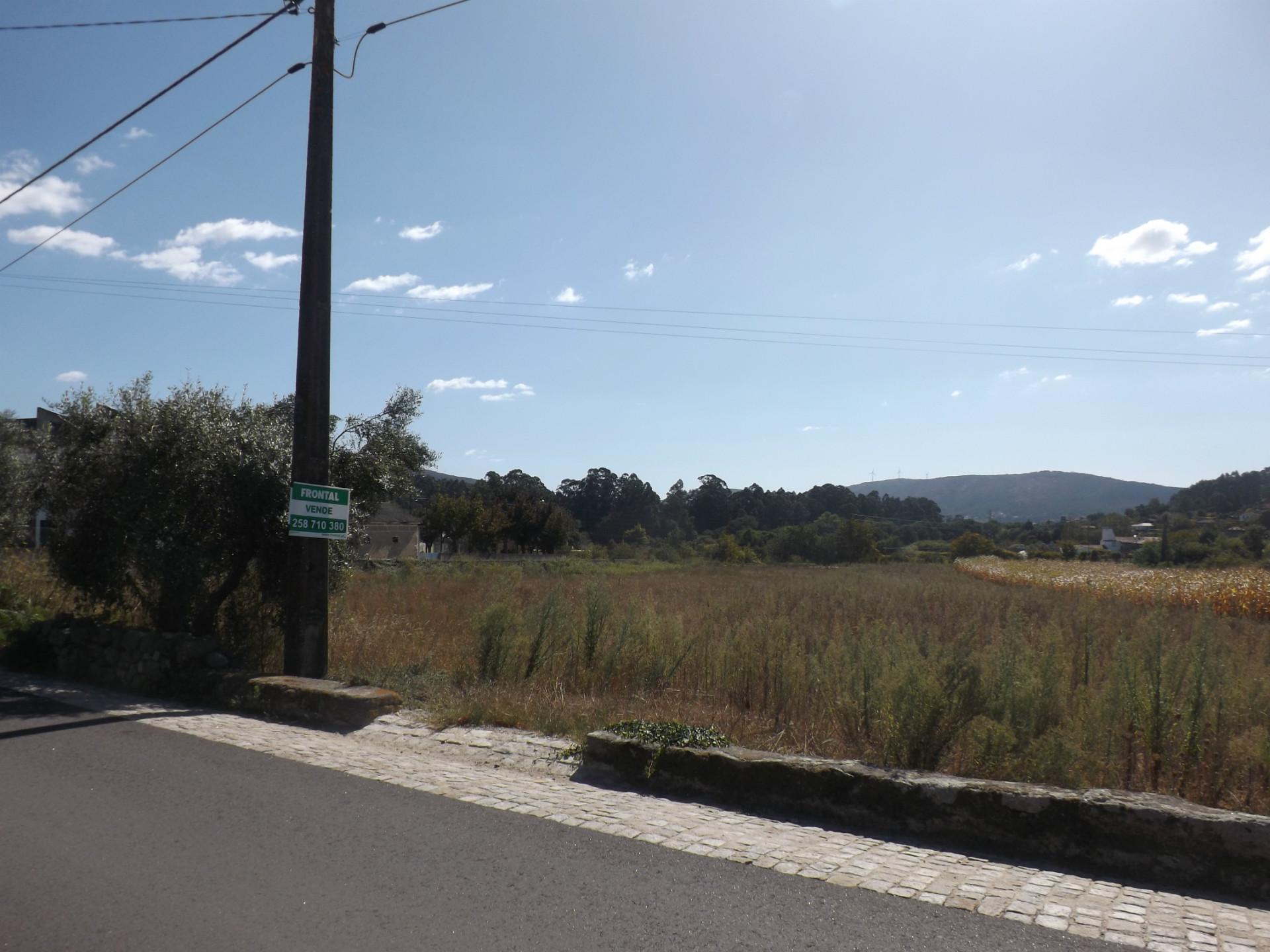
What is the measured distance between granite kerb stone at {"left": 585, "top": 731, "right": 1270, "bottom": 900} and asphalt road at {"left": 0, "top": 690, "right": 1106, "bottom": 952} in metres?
1.29

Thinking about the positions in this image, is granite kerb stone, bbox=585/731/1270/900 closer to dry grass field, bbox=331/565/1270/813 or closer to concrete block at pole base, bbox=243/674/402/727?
dry grass field, bbox=331/565/1270/813

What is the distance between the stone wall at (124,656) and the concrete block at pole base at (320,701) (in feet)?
3.54

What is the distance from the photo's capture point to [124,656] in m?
11.7

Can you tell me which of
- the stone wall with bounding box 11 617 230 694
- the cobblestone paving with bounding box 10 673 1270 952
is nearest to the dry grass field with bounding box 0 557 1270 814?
the cobblestone paving with bounding box 10 673 1270 952

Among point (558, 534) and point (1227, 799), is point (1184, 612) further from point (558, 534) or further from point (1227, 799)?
point (558, 534)

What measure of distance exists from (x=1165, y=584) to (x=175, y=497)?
95.9 ft

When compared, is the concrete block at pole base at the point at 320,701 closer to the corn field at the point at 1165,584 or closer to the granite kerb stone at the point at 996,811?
the granite kerb stone at the point at 996,811

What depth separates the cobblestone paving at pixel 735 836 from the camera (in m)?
4.55

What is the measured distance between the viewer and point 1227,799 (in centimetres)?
657

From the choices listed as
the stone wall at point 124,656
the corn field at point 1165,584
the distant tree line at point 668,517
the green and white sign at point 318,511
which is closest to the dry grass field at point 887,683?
the stone wall at point 124,656

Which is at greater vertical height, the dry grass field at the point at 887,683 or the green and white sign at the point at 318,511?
the green and white sign at the point at 318,511

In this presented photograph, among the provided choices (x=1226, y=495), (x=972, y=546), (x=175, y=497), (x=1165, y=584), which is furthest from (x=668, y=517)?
(x=175, y=497)

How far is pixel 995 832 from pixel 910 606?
1606 cm

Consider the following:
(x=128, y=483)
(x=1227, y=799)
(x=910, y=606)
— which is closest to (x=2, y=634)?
(x=128, y=483)
